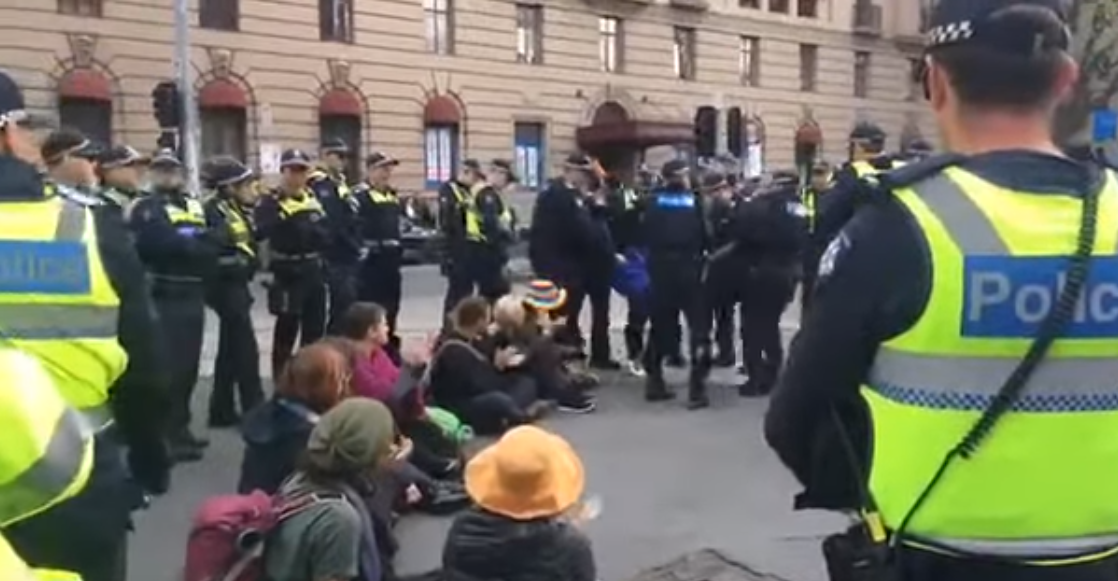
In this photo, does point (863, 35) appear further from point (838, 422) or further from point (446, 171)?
point (838, 422)

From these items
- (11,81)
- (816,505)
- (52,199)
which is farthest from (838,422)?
(11,81)

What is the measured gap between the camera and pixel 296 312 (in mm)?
10453

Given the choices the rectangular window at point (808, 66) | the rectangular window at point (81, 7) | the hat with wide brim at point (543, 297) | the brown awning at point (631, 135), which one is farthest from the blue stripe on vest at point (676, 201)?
the rectangular window at point (808, 66)

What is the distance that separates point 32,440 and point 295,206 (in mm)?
8153

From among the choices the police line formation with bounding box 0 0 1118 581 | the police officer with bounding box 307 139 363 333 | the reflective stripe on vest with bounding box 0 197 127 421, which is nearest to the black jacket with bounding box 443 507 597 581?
the reflective stripe on vest with bounding box 0 197 127 421

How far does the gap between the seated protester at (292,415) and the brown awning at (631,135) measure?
33099 millimetres

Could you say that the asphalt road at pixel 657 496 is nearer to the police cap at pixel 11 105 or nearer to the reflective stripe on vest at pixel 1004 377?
the police cap at pixel 11 105

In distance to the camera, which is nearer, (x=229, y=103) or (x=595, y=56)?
(x=229, y=103)

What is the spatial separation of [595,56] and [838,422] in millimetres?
40196

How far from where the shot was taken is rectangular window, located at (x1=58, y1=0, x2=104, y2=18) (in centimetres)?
2997

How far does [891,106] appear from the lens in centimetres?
5359

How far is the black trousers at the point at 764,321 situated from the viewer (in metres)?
10.8

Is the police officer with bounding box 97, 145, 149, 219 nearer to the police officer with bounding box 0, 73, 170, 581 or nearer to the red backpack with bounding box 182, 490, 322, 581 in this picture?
the red backpack with bounding box 182, 490, 322, 581

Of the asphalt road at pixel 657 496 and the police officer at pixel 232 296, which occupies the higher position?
the police officer at pixel 232 296
